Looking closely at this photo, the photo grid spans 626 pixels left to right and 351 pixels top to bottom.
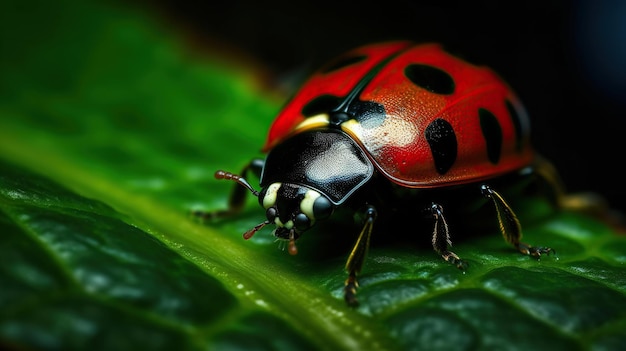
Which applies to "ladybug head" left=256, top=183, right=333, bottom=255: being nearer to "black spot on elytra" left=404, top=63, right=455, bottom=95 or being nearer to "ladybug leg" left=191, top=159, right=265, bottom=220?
"ladybug leg" left=191, top=159, right=265, bottom=220

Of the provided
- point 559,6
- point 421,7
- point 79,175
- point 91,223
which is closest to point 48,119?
point 79,175

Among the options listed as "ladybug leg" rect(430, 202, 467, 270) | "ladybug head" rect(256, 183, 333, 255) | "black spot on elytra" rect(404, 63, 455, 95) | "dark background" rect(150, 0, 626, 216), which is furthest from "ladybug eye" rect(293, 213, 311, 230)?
"dark background" rect(150, 0, 626, 216)

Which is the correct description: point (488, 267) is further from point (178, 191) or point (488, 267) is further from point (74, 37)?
point (74, 37)

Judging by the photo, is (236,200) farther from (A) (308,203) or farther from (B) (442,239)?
(B) (442,239)

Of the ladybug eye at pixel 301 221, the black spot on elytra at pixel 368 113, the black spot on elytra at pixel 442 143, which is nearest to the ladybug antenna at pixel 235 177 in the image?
the ladybug eye at pixel 301 221

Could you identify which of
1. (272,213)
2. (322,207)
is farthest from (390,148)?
(272,213)

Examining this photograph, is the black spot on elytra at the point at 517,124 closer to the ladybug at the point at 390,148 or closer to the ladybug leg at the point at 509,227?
the ladybug at the point at 390,148
